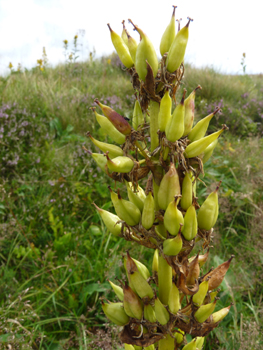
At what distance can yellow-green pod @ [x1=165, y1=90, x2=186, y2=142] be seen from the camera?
36.0 inches

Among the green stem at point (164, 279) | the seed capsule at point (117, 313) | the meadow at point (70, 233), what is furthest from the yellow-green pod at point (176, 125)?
the meadow at point (70, 233)

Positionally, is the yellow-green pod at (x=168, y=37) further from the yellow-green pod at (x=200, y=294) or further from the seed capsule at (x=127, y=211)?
the yellow-green pod at (x=200, y=294)

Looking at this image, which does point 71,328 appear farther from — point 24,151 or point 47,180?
point 24,151

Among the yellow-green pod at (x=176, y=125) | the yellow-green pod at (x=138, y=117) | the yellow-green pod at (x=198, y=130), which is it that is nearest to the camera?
the yellow-green pod at (x=176, y=125)

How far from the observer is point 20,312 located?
2.17 m

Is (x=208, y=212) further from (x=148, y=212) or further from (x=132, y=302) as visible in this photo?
(x=132, y=302)

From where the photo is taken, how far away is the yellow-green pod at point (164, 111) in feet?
3.14

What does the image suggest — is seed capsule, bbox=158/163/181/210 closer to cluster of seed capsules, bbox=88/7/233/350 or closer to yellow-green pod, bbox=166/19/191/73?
cluster of seed capsules, bbox=88/7/233/350

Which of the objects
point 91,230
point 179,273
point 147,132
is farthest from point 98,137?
point 179,273

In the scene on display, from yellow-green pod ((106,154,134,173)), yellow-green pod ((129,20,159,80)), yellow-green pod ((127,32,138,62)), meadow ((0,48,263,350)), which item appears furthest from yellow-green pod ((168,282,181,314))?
meadow ((0,48,263,350))

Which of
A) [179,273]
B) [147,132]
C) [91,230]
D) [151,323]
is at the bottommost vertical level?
[91,230]

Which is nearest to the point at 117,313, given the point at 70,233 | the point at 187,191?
the point at 187,191

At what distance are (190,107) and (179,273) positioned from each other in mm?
649

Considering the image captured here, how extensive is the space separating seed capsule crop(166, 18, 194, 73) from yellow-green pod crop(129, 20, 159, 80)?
0.19ft
